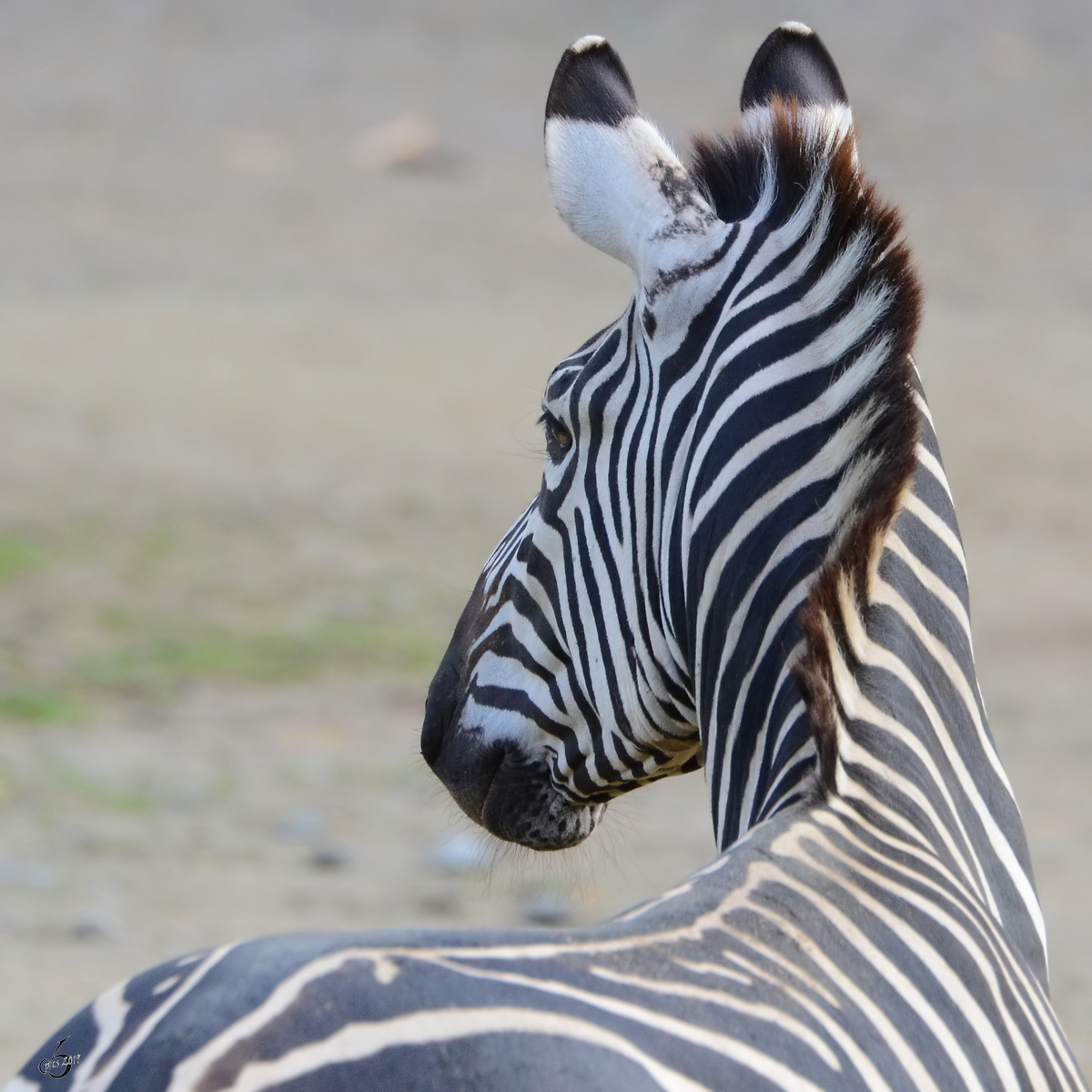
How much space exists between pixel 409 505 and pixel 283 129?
8.13m

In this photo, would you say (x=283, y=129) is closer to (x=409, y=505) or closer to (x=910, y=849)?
(x=409, y=505)

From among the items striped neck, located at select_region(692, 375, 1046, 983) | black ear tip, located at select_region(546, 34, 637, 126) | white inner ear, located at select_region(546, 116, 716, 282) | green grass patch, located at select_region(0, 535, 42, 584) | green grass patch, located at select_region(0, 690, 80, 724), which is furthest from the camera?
green grass patch, located at select_region(0, 535, 42, 584)

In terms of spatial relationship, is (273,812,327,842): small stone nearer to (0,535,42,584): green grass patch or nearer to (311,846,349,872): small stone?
(311,846,349,872): small stone

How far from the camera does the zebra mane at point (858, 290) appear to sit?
4.97ft

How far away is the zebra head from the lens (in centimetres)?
166

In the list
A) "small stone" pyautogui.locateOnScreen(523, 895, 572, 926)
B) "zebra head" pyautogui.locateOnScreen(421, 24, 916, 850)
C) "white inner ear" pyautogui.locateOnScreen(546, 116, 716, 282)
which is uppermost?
"white inner ear" pyautogui.locateOnScreen(546, 116, 716, 282)

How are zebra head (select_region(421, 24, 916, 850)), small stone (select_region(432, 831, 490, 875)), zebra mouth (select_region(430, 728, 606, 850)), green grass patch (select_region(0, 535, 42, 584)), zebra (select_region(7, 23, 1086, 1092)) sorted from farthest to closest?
green grass patch (select_region(0, 535, 42, 584)) → small stone (select_region(432, 831, 490, 875)) → zebra mouth (select_region(430, 728, 606, 850)) → zebra head (select_region(421, 24, 916, 850)) → zebra (select_region(7, 23, 1086, 1092))

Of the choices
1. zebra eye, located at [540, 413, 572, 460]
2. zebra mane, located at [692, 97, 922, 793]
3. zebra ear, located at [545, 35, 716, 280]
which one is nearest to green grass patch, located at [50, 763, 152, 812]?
zebra eye, located at [540, 413, 572, 460]

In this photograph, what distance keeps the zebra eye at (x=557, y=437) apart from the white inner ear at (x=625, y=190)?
21 cm

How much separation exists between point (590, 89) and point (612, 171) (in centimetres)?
15

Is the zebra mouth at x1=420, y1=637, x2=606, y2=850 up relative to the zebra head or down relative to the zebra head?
down

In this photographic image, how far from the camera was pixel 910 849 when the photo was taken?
1.46 metres

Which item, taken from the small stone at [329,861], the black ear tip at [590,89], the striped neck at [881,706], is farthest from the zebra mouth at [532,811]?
the small stone at [329,861]

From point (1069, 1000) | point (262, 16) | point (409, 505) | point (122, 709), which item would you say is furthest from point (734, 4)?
point (1069, 1000)
